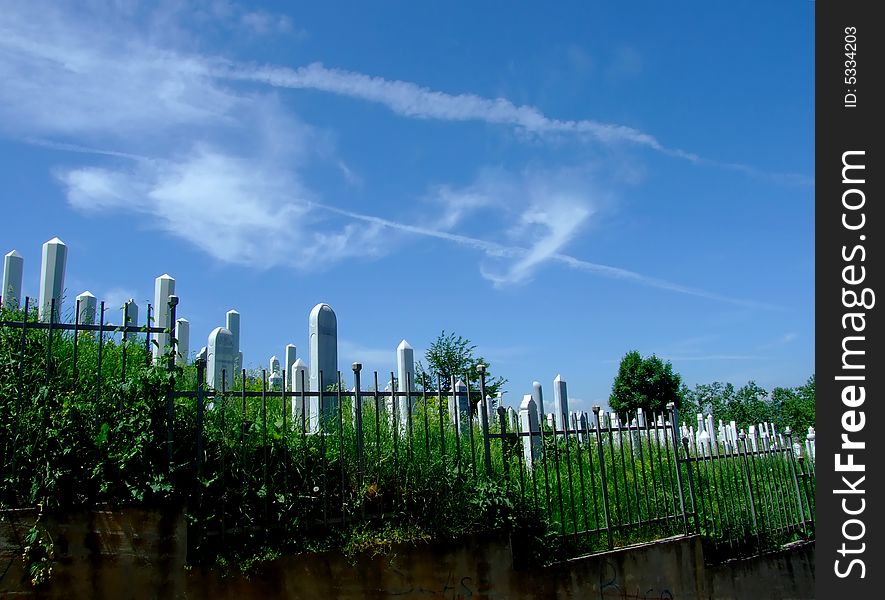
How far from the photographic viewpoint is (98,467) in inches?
216

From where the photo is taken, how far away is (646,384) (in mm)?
31781

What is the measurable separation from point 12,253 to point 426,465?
5.37 m

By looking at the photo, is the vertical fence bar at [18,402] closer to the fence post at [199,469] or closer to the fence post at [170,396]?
the fence post at [170,396]

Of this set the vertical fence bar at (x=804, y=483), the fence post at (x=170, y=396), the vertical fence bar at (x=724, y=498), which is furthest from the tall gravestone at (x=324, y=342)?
the vertical fence bar at (x=804, y=483)

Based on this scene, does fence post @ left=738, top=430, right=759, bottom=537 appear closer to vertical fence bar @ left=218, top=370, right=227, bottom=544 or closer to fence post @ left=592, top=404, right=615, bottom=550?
fence post @ left=592, top=404, right=615, bottom=550

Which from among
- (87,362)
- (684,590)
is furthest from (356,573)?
(684,590)

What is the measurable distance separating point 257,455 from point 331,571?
1.24m

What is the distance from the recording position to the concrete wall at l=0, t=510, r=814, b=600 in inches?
208

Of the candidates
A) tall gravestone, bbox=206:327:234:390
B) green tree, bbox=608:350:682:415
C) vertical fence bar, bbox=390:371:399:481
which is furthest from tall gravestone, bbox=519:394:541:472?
green tree, bbox=608:350:682:415

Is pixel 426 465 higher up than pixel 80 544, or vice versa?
pixel 426 465

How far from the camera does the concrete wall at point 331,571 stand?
5.29 m

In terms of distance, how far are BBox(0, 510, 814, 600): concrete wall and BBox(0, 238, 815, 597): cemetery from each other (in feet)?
0.37
